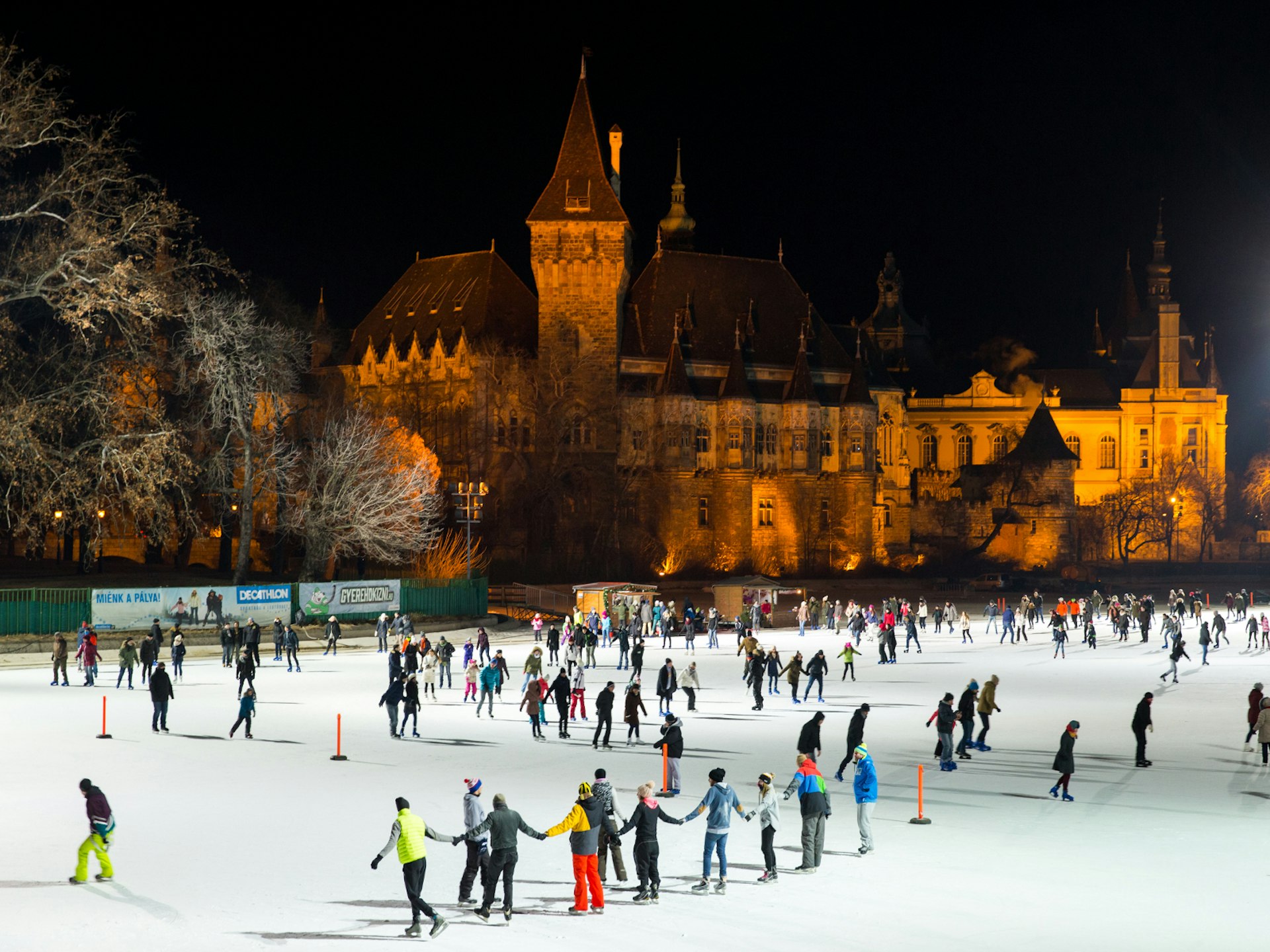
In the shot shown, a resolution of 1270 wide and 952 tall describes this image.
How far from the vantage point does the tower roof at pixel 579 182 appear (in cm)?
8575

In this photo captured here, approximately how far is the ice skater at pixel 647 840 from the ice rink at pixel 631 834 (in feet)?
0.93

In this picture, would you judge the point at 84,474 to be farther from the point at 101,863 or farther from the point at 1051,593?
the point at 1051,593

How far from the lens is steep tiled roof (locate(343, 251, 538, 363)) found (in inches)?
3506

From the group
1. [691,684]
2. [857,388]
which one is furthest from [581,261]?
[691,684]

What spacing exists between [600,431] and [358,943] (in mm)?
72763

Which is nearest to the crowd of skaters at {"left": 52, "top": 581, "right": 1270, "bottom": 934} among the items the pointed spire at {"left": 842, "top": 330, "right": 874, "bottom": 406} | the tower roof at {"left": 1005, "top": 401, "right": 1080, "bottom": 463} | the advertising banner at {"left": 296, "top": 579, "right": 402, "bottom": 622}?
the advertising banner at {"left": 296, "top": 579, "right": 402, "bottom": 622}

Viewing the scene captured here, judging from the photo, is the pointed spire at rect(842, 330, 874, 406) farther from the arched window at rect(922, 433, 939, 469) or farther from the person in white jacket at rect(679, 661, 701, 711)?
the person in white jacket at rect(679, 661, 701, 711)

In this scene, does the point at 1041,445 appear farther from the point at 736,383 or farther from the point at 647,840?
the point at 647,840

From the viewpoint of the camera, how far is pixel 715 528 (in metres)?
88.0

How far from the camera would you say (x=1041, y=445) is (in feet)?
341

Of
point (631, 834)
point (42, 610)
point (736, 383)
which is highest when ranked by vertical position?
point (736, 383)

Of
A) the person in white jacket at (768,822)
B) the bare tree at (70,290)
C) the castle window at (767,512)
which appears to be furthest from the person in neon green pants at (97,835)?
the castle window at (767,512)

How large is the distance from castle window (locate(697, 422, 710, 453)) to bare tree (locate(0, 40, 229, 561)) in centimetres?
4999

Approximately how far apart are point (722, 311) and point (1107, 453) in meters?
40.0
